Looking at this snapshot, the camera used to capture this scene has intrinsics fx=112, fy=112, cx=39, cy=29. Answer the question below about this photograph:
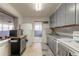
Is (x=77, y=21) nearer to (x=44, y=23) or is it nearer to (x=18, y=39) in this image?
(x=18, y=39)

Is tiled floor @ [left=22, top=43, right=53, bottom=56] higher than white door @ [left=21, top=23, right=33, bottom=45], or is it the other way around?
white door @ [left=21, top=23, right=33, bottom=45]

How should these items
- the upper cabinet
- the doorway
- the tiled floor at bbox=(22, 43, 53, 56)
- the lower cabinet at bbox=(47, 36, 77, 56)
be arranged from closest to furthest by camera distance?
the lower cabinet at bbox=(47, 36, 77, 56)
the upper cabinet
the tiled floor at bbox=(22, 43, 53, 56)
the doorway

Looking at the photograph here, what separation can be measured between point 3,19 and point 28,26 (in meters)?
2.53

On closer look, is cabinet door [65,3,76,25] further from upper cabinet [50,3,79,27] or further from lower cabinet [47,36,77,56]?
lower cabinet [47,36,77,56]

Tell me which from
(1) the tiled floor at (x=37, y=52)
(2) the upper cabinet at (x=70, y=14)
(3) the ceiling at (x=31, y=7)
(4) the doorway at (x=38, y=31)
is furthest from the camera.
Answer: (4) the doorway at (x=38, y=31)

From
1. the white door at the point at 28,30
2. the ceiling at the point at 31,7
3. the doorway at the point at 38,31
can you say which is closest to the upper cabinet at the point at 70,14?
the ceiling at the point at 31,7

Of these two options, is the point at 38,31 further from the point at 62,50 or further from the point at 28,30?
the point at 62,50

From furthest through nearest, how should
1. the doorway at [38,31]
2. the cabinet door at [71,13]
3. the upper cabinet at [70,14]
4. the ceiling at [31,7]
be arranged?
the doorway at [38,31]
the ceiling at [31,7]
the cabinet door at [71,13]
the upper cabinet at [70,14]

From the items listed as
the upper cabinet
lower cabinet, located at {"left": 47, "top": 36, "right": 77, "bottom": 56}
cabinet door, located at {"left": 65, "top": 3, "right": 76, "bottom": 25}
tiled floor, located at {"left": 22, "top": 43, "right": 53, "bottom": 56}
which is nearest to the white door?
tiled floor, located at {"left": 22, "top": 43, "right": 53, "bottom": 56}

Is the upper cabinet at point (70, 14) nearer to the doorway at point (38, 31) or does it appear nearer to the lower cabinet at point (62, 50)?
the lower cabinet at point (62, 50)

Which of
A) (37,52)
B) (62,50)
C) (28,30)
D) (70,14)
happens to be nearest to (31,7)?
(37,52)

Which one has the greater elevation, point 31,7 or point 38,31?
point 31,7

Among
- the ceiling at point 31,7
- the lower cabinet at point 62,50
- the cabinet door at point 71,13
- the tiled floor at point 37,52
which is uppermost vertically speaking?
the ceiling at point 31,7

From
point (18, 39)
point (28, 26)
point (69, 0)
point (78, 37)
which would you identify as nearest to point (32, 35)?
point (28, 26)
